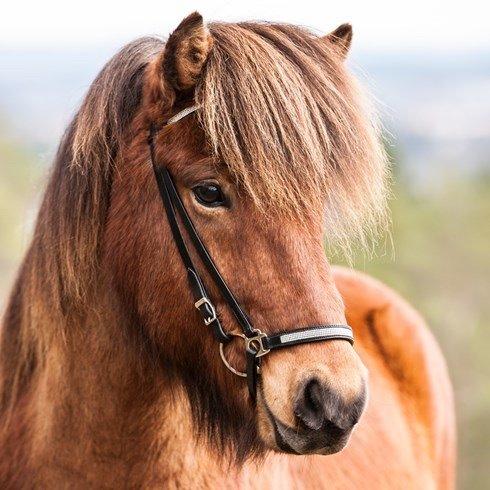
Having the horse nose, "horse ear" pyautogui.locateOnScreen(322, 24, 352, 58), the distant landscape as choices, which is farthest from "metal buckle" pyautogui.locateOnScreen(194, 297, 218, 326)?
"horse ear" pyautogui.locateOnScreen(322, 24, 352, 58)

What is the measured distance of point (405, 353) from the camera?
4613 mm

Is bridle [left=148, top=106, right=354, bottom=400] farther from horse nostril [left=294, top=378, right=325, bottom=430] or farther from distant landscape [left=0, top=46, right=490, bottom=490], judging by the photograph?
distant landscape [left=0, top=46, right=490, bottom=490]

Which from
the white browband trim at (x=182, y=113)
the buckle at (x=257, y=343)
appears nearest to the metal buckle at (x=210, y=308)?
the buckle at (x=257, y=343)

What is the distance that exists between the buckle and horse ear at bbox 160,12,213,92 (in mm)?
823

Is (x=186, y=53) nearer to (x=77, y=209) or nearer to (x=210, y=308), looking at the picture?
(x=77, y=209)

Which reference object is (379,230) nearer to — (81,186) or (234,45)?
(234,45)

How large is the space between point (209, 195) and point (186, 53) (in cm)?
45

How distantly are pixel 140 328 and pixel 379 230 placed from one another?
0.94m

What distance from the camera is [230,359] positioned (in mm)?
2701

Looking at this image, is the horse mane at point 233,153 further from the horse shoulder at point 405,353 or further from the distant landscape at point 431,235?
the horse shoulder at point 405,353

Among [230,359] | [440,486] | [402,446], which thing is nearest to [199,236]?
[230,359]

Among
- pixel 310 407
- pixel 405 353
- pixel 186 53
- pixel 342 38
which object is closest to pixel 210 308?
pixel 310 407

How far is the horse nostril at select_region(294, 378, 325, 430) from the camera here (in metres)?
2.46

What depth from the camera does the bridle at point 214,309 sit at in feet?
Result: 8.28
